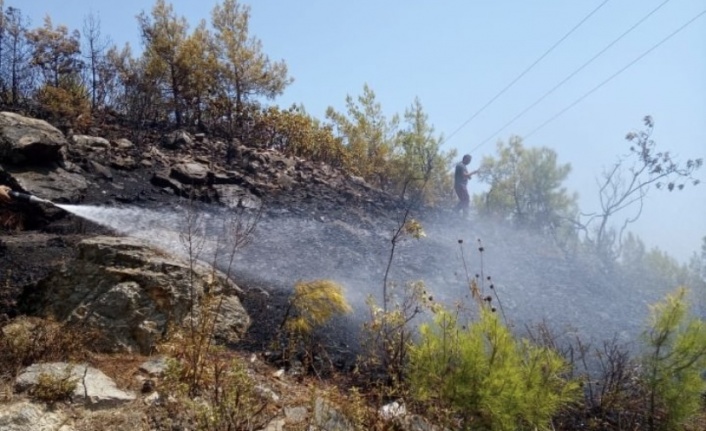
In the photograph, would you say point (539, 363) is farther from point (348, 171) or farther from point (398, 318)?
point (348, 171)

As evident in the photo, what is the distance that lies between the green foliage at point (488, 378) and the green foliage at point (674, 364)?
755 mm

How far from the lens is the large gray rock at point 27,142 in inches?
316

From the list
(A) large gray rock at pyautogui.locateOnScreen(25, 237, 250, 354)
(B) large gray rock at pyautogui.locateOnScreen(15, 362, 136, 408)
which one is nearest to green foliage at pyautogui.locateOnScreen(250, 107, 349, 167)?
(A) large gray rock at pyautogui.locateOnScreen(25, 237, 250, 354)

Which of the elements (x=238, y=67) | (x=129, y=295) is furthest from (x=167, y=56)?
(x=129, y=295)

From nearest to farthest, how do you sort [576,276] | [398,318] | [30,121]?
[398,318]
[30,121]
[576,276]

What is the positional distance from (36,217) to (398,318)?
5.94m

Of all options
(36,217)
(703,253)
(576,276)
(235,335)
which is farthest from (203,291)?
(703,253)

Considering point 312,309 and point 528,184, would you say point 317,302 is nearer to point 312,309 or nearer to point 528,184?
point 312,309

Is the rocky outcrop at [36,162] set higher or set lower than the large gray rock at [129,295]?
higher

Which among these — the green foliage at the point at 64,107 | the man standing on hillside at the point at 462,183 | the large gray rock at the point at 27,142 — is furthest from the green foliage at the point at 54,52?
the man standing on hillside at the point at 462,183

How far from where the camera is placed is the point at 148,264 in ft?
14.0

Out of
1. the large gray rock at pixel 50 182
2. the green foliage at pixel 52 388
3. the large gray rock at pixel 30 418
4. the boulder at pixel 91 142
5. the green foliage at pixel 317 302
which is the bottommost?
the large gray rock at pixel 30 418

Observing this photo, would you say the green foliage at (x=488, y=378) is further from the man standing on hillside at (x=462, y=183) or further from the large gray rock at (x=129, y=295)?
the man standing on hillside at (x=462, y=183)

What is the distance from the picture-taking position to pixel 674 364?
3123 mm
